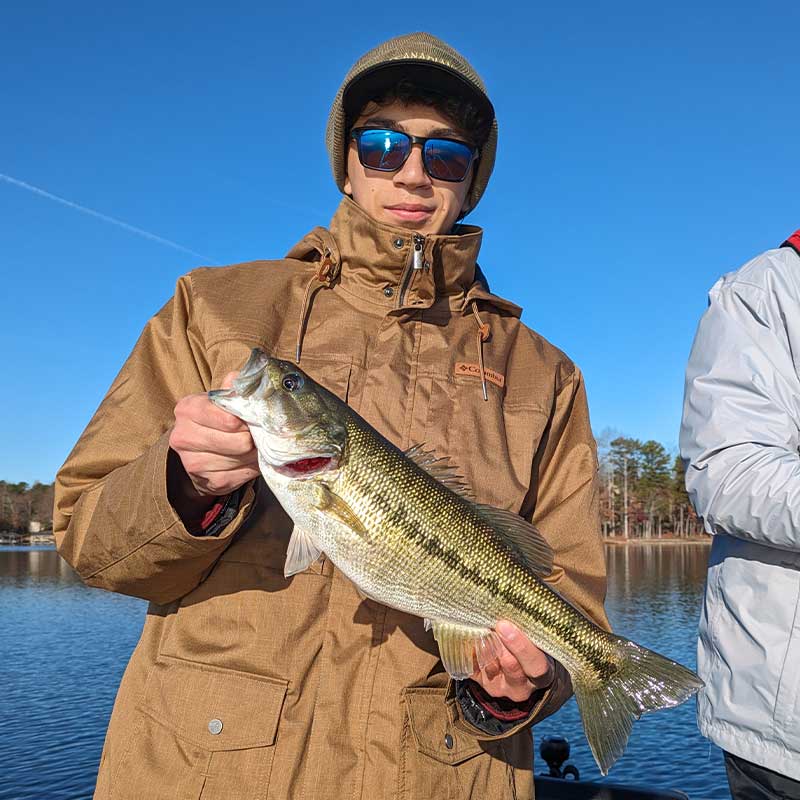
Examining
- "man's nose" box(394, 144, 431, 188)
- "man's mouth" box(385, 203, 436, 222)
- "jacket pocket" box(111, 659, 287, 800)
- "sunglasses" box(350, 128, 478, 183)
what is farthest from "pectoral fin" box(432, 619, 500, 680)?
"sunglasses" box(350, 128, 478, 183)

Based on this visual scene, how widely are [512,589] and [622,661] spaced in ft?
2.10

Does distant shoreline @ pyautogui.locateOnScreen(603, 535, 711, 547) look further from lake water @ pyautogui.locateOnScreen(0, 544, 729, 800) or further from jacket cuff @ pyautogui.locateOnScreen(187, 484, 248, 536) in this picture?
jacket cuff @ pyautogui.locateOnScreen(187, 484, 248, 536)

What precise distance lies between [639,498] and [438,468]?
123 meters

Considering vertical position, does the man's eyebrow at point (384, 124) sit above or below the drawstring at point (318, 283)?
above

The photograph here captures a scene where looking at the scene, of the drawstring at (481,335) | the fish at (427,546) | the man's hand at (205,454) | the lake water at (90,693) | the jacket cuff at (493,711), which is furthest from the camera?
the lake water at (90,693)

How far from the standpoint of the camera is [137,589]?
11.1 ft

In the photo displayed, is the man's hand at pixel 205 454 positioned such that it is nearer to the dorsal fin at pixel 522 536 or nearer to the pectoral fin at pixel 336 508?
the pectoral fin at pixel 336 508

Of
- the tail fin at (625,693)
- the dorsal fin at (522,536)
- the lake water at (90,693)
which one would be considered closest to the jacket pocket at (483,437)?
the dorsal fin at (522,536)

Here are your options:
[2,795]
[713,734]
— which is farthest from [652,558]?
[713,734]

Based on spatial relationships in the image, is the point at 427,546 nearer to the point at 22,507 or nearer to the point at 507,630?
the point at 507,630

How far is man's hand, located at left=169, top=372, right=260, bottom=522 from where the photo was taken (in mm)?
2994

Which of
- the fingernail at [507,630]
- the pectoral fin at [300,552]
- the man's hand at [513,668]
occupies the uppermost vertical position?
the pectoral fin at [300,552]

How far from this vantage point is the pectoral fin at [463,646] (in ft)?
11.2

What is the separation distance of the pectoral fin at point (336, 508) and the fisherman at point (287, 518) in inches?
11.3
